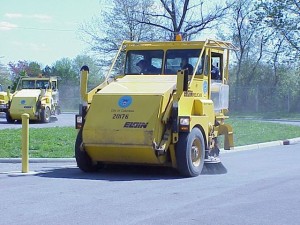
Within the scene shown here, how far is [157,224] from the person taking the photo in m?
7.74

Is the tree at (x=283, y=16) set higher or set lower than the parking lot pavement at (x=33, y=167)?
higher

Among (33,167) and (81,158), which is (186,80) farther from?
(33,167)

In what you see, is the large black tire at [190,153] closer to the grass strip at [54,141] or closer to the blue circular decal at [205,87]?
the blue circular decal at [205,87]

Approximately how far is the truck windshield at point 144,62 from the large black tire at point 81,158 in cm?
225

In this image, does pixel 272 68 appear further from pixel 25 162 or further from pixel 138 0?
pixel 25 162

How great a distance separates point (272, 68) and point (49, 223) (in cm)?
4947

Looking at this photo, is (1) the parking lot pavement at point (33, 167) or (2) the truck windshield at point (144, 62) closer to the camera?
(1) the parking lot pavement at point (33, 167)

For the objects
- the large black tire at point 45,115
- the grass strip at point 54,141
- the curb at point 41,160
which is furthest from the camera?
the large black tire at point 45,115

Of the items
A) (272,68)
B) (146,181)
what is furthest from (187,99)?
(272,68)

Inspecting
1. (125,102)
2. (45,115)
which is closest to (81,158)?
(125,102)

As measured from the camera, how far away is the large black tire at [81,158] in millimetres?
12242

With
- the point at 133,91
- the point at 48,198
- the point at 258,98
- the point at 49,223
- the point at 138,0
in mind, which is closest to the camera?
the point at 49,223

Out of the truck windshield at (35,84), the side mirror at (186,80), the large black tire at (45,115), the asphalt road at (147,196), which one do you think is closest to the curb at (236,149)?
the asphalt road at (147,196)

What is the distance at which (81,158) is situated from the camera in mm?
12297
